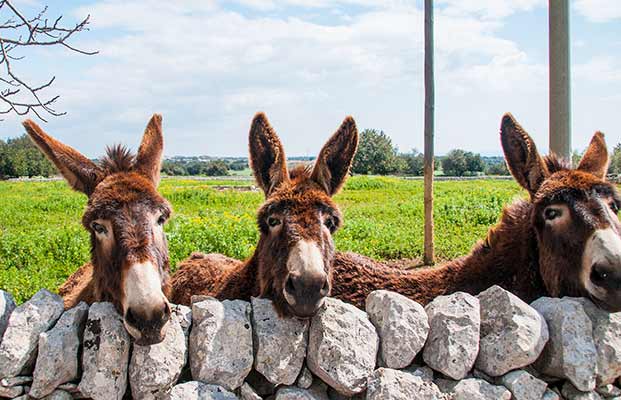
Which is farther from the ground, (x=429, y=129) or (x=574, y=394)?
(x=429, y=129)

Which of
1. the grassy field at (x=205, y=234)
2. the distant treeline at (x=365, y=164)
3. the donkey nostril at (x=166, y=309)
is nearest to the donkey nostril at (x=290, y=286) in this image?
the donkey nostril at (x=166, y=309)

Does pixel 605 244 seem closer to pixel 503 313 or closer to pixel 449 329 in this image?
pixel 503 313

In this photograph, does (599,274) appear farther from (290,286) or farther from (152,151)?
(152,151)

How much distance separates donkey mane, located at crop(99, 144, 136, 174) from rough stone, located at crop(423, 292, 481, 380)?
215 centimetres

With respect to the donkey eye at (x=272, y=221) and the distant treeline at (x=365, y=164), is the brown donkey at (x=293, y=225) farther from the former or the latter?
the distant treeline at (x=365, y=164)

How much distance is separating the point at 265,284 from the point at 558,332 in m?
1.75

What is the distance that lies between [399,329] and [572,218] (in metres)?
1.44

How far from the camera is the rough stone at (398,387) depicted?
2955 mm

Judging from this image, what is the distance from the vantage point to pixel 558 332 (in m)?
3.21

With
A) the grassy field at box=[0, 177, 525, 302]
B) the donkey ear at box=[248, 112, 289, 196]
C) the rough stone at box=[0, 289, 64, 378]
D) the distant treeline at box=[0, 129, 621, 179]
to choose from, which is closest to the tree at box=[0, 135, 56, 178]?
the distant treeline at box=[0, 129, 621, 179]

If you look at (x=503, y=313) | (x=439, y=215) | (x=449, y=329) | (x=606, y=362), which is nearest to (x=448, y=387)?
(x=449, y=329)

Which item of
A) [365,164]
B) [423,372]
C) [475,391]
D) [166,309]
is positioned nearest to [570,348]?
[475,391]

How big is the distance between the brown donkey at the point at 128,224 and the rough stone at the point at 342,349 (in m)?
0.81

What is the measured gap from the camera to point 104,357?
110 inches
